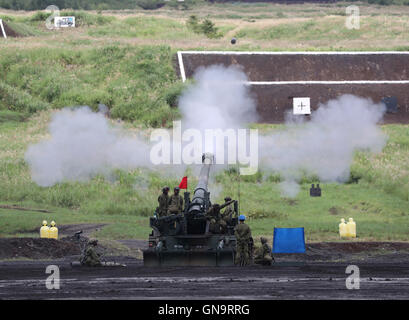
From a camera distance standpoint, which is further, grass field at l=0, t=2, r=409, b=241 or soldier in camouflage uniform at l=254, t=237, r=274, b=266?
grass field at l=0, t=2, r=409, b=241

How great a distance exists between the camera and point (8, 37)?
81188mm

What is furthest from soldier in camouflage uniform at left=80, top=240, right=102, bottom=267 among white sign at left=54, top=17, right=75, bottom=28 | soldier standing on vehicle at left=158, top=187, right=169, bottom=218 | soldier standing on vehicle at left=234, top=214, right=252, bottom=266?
white sign at left=54, top=17, right=75, bottom=28

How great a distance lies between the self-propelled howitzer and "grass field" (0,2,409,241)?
8999mm

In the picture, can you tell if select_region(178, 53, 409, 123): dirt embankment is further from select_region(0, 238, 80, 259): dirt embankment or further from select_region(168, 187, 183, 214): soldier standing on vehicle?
select_region(168, 187, 183, 214): soldier standing on vehicle

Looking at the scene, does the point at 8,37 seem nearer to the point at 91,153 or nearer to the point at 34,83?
the point at 34,83

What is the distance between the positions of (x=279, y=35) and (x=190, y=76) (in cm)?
3344

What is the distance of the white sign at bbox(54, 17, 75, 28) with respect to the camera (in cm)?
9820

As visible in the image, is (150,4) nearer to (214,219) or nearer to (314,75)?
(314,75)

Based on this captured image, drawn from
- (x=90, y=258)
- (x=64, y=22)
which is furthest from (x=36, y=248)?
(x=64, y=22)

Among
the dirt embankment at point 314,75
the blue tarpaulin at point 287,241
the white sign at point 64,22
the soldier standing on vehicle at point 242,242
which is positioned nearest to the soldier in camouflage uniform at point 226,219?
the soldier standing on vehicle at point 242,242

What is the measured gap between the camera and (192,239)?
2436cm

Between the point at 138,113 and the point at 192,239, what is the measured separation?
33.8 m

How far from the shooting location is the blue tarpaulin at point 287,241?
26844 millimetres
